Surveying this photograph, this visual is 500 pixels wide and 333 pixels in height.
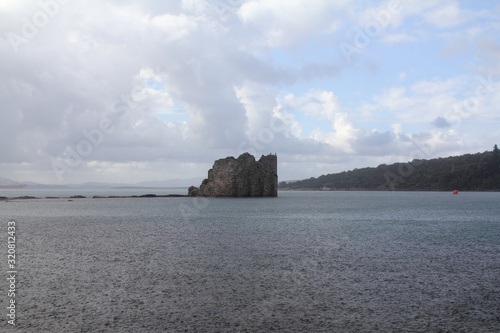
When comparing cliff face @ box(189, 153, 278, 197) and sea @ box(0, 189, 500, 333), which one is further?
cliff face @ box(189, 153, 278, 197)

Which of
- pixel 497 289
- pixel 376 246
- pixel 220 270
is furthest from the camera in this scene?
pixel 376 246

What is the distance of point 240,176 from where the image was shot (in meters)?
108

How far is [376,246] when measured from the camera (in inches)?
895

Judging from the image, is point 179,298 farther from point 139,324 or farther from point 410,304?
point 410,304

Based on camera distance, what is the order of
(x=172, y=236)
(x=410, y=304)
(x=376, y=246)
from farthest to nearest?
(x=172, y=236) < (x=376, y=246) < (x=410, y=304)

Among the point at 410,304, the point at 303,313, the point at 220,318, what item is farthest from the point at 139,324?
the point at 410,304

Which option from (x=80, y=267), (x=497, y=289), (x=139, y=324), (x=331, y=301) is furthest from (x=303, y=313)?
(x=80, y=267)

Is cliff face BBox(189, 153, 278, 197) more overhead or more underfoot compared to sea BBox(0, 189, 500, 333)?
more overhead

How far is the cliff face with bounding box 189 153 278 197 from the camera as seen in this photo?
107500 mm

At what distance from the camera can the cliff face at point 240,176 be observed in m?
108

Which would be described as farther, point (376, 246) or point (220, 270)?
point (376, 246)

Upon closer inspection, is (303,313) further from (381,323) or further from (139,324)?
(139,324)

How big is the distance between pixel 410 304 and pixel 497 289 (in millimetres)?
3867

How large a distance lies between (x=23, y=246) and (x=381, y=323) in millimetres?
20779
